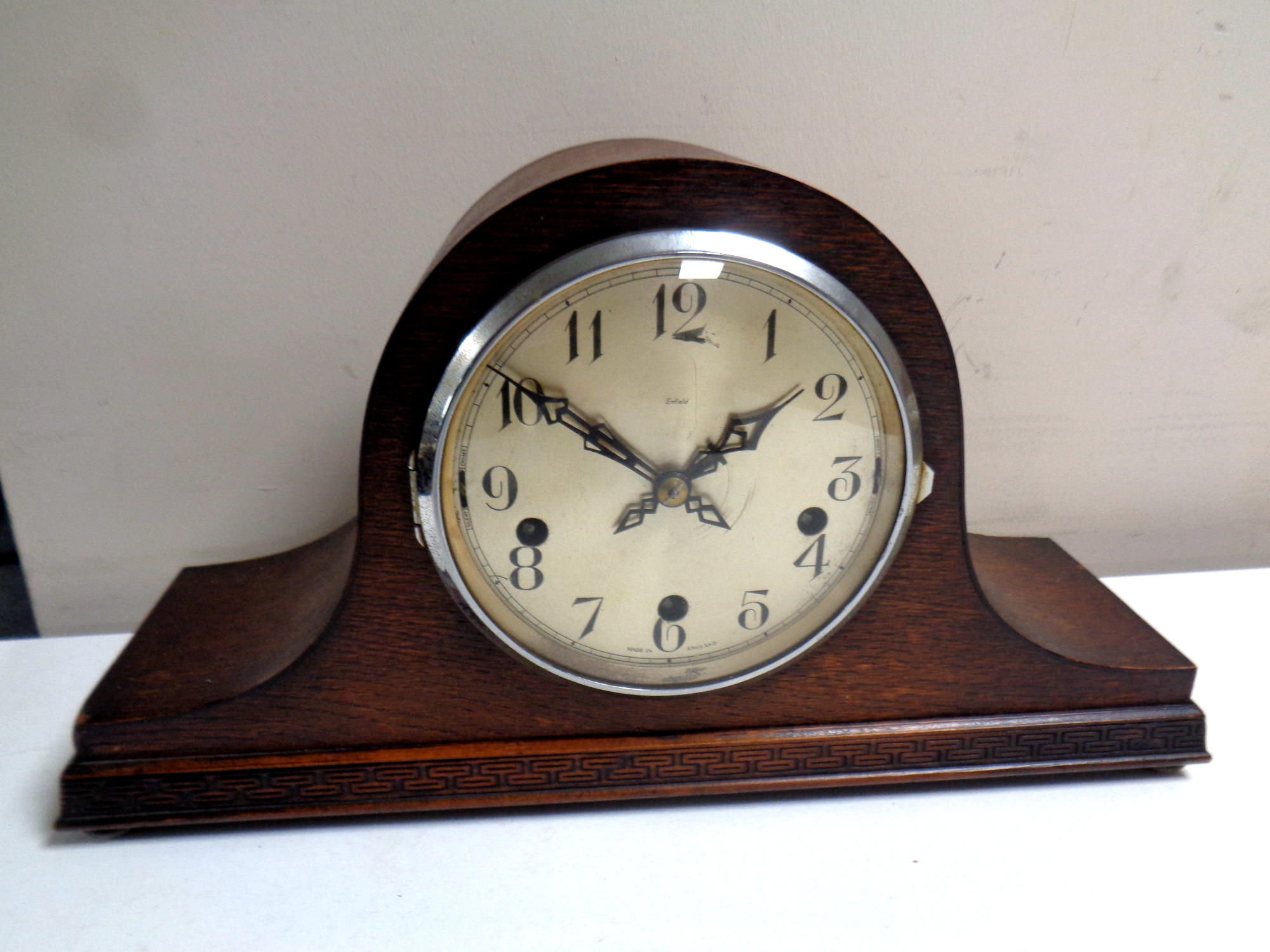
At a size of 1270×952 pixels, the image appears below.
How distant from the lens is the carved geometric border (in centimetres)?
117

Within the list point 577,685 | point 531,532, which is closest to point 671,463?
point 531,532

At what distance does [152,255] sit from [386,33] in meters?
0.42

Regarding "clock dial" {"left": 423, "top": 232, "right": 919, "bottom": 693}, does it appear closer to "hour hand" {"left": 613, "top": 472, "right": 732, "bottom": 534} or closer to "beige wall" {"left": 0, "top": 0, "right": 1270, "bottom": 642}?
"hour hand" {"left": 613, "top": 472, "right": 732, "bottom": 534}

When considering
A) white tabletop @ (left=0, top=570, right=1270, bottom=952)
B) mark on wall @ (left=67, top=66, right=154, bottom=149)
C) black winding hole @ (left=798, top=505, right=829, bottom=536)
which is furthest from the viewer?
mark on wall @ (left=67, top=66, right=154, bottom=149)

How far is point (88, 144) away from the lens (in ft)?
4.57

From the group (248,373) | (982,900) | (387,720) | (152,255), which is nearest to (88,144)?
(152,255)

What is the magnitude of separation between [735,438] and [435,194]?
0.60 m

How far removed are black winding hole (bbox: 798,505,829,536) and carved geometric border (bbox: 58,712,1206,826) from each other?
231mm

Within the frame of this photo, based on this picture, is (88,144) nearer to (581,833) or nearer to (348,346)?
(348,346)

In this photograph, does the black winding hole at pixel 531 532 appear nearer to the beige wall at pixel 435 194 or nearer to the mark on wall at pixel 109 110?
the beige wall at pixel 435 194

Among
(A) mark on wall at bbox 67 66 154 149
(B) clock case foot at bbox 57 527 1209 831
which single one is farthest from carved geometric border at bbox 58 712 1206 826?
(A) mark on wall at bbox 67 66 154 149

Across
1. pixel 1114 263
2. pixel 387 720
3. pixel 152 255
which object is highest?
pixel 152 255

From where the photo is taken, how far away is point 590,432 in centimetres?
111

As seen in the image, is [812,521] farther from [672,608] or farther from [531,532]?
[531,532]
